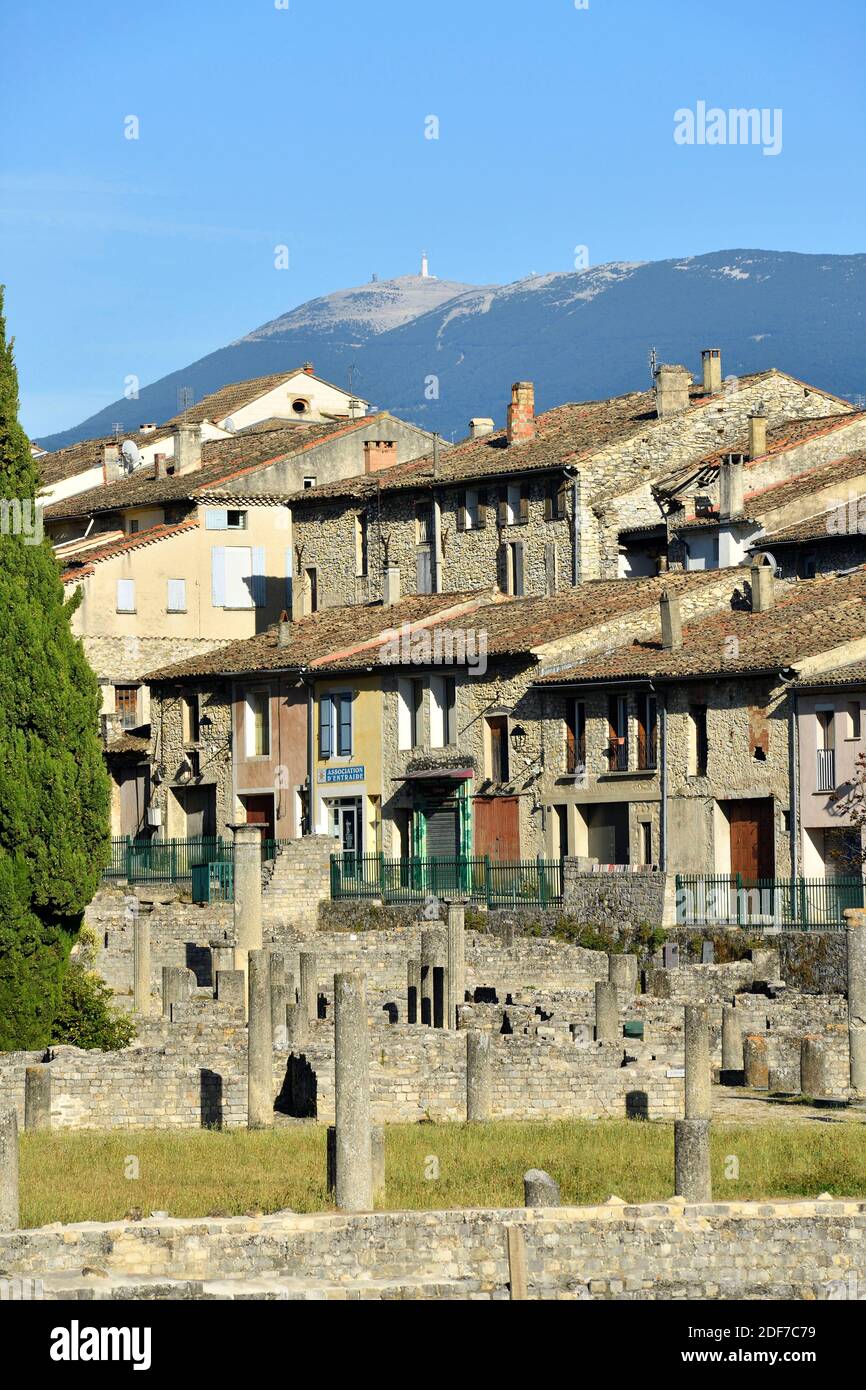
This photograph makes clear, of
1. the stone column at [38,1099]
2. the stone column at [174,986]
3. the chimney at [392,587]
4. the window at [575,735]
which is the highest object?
the chimney at [392,587]

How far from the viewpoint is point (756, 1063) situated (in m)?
39.5

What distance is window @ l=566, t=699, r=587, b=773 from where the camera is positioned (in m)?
61.5

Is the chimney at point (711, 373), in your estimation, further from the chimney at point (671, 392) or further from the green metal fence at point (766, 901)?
the green metal fence at point (766, 901)

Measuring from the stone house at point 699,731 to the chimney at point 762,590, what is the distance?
0.03 m

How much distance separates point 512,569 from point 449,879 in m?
16.1

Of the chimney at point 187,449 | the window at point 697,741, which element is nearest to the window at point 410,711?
the window at point 697,741

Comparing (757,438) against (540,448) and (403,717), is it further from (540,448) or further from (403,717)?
(403,717)

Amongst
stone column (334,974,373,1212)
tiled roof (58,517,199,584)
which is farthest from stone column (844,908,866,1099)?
tiled roof (58,517,199,584)

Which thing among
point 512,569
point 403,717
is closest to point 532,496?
point 512,569

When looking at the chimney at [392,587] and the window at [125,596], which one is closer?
the chimney at [392,587]

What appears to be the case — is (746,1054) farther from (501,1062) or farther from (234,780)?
(234,780)

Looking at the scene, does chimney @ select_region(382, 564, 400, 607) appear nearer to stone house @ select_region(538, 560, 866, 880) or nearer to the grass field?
stone house @ select_region(538, 560, 866, 880)

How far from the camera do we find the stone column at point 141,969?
46.0 metres

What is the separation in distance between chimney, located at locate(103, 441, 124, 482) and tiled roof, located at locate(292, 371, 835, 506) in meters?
13.0
